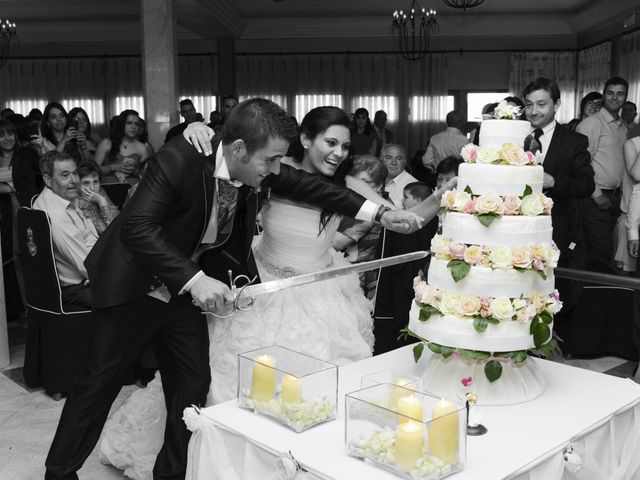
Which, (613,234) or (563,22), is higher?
(563,22)

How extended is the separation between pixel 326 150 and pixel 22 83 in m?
13.7

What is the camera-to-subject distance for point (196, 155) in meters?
2.46

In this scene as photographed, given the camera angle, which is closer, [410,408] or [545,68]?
[410,408]

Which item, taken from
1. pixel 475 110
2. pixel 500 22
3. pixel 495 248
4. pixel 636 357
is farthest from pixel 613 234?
pixel 475 110

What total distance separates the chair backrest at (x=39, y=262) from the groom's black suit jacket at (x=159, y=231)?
4.91 feet

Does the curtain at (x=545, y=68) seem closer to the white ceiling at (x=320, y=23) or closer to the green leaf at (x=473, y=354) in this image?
the white ceiling at (x=320, y=23)

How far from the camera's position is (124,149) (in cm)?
621

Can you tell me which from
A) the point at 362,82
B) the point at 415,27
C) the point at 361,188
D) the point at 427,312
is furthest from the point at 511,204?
the point at 362,82

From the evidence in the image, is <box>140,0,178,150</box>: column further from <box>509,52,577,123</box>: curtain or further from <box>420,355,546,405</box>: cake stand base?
<box>509,52,577,123</box>: curtain

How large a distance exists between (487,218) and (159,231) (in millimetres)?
1015

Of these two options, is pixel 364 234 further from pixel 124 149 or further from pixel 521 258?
pixel 124 149

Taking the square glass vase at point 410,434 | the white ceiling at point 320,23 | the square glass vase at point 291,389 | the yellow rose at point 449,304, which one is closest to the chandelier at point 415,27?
the white ceiling at point 320,23

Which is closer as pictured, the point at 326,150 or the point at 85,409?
the point at 85,409

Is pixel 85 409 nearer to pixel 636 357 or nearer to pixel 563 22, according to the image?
pixel 636 357
